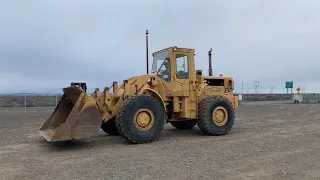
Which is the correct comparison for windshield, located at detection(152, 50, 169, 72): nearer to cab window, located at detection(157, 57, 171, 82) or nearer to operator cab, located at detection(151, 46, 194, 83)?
operator cab, located at detection(151, 46, 194, 83)

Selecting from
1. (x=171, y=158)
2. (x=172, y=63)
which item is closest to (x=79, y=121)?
(x=171, y=158)

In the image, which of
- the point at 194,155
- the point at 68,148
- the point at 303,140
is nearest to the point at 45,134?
the point at 68,148

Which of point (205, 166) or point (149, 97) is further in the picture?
point (149, 97)

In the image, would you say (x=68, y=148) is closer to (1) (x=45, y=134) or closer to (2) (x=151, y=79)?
(1) (x=45, y=134)

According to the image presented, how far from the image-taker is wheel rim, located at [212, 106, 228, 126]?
11361 millimetres

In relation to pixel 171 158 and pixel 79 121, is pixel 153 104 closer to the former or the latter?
pixel 79 121

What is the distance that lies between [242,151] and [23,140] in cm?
636

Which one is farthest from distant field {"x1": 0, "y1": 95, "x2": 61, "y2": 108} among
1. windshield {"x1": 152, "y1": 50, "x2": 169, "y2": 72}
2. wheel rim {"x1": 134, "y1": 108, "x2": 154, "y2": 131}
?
wheel rim {"x1": 134, "y1": 108, "x2": 154, "y2": 131}

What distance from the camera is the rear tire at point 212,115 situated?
438 inches

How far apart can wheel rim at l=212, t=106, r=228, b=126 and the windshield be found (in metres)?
2.22

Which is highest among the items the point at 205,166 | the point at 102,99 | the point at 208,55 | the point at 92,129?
the point at 208,55

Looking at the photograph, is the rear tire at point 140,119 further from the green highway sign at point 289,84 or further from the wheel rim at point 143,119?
the green highway sign at point 289,84

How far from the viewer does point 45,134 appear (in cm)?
961

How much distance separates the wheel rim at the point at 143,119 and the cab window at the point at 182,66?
175 centimetres
